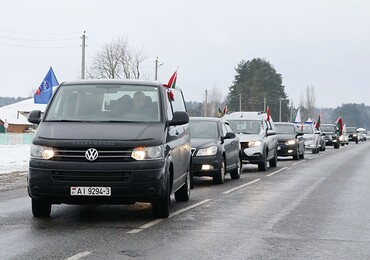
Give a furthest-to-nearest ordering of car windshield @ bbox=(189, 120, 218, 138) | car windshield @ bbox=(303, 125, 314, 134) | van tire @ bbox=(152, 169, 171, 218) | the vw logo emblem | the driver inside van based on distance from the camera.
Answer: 1. car windshield @ bbox=(303, 125, 314, 134)
2. car windshield @ bbox=(189, 120, 218, 138)
3. the driver inside van
4. van tire @ bbox=(152, 169, 171, 218)
5. the vw logo emblem

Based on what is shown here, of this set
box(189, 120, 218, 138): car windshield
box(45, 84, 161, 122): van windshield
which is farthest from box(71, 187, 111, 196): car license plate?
box(189, 120, 218, 138): car windshield

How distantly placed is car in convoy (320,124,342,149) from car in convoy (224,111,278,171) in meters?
32.2

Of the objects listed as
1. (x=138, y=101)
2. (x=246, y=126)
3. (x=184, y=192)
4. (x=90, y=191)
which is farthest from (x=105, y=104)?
(x=246, y=126)

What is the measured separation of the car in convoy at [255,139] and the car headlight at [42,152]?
13718 millimetres

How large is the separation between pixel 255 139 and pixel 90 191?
555 inches

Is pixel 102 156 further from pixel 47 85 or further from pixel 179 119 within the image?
pixel 47 85

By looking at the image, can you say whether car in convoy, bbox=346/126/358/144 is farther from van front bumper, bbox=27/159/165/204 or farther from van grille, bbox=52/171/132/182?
van grille, bbox=52/171/132/182

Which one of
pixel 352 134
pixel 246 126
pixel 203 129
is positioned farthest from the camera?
pixel 352 134

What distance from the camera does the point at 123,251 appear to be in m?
7.75

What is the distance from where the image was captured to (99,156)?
968 centimetres

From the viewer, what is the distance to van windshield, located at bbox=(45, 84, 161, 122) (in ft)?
35.3

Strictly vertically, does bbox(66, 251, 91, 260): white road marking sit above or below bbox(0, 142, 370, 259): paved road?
above

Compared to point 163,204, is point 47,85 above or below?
above

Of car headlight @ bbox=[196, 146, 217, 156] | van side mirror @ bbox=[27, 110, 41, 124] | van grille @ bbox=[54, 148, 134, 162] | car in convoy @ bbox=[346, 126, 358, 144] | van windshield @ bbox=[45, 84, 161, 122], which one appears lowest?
car in convoy @ bbox=[346, 126, 358, 144]
